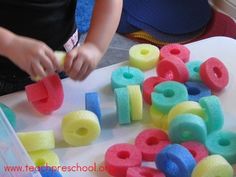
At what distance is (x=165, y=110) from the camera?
625 millimetres

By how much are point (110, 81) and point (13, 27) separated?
0.18 meters

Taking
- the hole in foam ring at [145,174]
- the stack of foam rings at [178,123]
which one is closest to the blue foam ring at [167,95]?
the stack of foam rings at [178,123]

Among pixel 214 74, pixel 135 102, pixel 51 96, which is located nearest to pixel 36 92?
pixel 51 96

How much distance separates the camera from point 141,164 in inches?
22.2

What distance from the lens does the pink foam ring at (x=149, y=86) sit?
65 cm

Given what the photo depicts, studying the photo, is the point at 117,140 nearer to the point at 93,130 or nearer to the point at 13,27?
the point at 93,130

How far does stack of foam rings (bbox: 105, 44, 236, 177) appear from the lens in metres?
0.54

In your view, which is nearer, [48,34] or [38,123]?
[38,123]

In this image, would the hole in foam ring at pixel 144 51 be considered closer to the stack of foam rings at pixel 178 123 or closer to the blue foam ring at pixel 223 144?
the stack of foam rings at pixel 178 123

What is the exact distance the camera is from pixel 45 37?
0.79 metres

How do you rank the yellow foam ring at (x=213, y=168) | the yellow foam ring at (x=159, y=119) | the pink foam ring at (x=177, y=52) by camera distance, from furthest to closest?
the pink foam ring at (x=177, y=52) < the yellow foam ring at (x=159, y=119) < the yellow foam ring at (x=213, y=168)

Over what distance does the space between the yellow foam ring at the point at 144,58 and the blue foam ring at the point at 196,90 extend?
0.06 meters

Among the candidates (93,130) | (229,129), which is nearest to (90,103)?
(93,130)

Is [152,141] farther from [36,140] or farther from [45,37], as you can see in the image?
[45,37]
